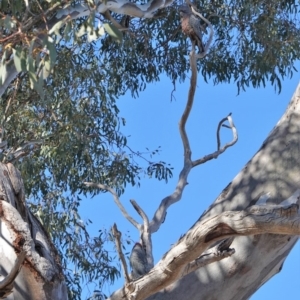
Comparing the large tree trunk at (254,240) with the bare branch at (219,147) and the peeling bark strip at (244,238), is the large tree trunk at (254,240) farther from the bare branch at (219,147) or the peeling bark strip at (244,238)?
the bare branch at (219,147)

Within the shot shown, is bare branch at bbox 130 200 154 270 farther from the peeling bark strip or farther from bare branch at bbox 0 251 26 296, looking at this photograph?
bare branch at bbox 0 251 26 296

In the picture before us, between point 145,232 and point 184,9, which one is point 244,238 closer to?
point 145,232

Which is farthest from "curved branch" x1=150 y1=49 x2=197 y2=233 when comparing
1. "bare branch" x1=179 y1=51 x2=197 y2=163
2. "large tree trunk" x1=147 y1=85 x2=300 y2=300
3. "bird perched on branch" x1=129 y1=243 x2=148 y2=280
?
"large tree trunk" x1=147 y1=85 x2=300 y2=300

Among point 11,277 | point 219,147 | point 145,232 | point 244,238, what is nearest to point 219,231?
point 244,238

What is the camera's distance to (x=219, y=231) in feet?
7.73

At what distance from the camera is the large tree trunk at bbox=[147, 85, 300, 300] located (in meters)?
2.81

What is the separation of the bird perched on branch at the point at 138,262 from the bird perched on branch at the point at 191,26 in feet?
7.26

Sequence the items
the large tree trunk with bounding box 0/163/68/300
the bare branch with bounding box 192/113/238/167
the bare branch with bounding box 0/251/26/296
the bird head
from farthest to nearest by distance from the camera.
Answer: the bird head < the bare branch with bounding box 192/113/238/167 < the large tree trunk with bounding box 0/163/68/300 < the bare branch with bounding box 0/251/26/296

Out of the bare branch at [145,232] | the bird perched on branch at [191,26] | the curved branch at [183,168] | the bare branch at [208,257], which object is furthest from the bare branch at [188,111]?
the bird perched on branch at [191,26]

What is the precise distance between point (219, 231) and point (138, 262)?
93 cm

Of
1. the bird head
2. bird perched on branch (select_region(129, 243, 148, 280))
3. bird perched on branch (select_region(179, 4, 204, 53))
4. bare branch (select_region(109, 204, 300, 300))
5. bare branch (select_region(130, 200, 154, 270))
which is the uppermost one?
the bird head

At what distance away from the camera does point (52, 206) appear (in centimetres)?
609

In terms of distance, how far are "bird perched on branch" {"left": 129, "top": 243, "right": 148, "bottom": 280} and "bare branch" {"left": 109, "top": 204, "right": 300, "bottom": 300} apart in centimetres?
58

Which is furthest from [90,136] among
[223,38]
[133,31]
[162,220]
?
[162,220]
